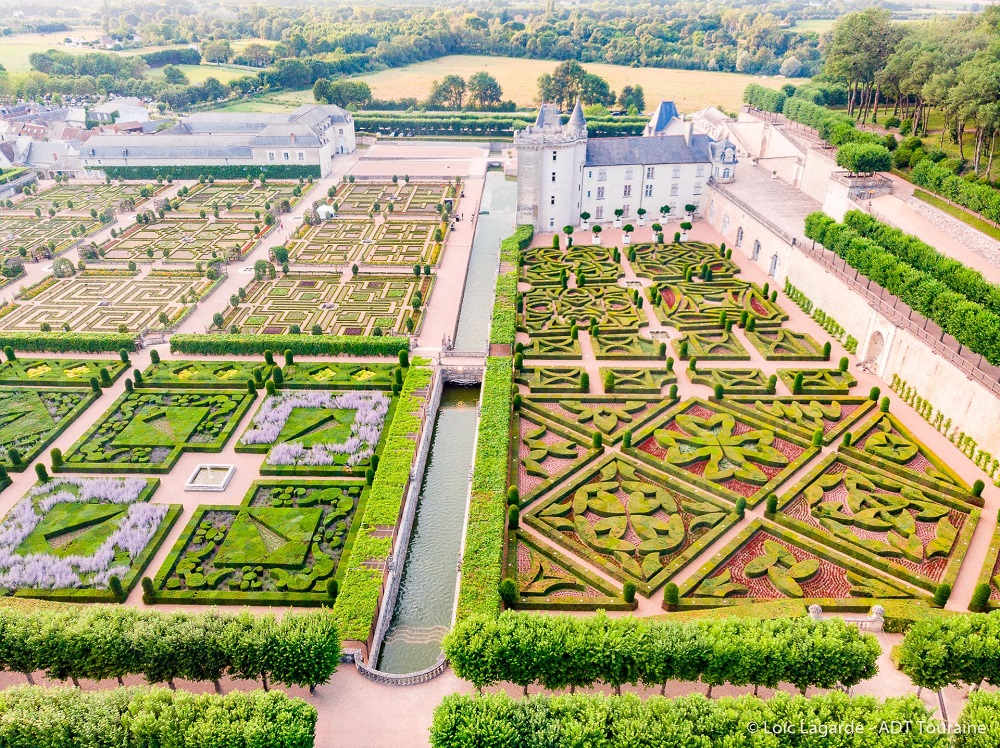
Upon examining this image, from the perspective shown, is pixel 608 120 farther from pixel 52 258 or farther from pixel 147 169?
pixel 52 258

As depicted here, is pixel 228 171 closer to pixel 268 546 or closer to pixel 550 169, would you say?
pixel 550 169

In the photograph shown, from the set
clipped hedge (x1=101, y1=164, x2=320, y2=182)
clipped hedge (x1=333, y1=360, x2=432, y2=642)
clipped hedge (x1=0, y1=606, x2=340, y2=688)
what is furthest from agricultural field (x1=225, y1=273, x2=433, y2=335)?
clipped hedge (x1=101, y1=164, x2=320, y2=182)

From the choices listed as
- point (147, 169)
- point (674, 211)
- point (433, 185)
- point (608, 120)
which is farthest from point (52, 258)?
point (608, 120)

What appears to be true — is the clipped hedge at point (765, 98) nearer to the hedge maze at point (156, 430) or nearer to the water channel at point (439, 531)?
the water channel at point (439, 531)

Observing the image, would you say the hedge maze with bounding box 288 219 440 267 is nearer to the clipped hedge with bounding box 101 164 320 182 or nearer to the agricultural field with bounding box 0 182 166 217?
the clipped hedge with bounding box 101 164 320 182

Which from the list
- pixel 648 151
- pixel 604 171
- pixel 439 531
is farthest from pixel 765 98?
pixel 439 531
